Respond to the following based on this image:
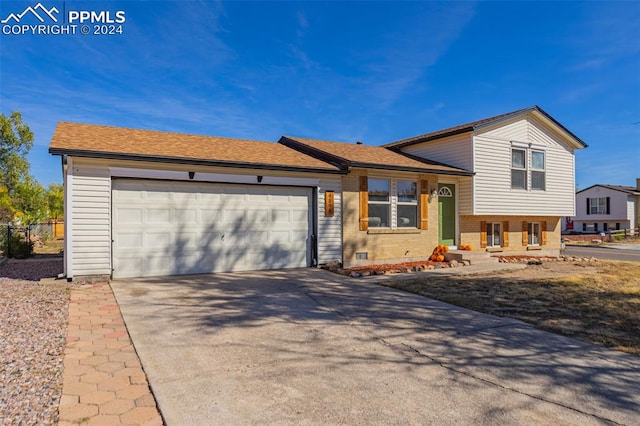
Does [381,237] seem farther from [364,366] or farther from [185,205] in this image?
[364,366]

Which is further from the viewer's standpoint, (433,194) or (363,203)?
(433,194)

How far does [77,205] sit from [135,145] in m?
2.00

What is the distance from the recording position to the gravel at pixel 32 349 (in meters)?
3.04

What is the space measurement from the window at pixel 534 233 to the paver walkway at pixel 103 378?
15688 millimetres

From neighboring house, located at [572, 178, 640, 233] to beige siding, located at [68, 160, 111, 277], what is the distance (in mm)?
44359

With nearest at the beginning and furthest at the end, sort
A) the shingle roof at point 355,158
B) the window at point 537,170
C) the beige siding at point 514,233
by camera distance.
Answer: the shingle roof at point 355,158 → the beige siding at point 514,233 → the window at point 537,170

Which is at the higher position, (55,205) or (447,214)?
(55,205)

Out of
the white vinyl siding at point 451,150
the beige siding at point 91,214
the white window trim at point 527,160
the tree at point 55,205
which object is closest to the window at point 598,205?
the white window trim at point 527,160

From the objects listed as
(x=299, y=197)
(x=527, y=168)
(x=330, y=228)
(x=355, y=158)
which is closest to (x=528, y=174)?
(x=527, y=168)

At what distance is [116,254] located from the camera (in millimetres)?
8742

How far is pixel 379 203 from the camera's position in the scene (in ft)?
39.9

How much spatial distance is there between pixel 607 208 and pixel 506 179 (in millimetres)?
33493

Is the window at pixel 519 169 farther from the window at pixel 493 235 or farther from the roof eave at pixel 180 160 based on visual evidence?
the roof eave at pixel 180 160

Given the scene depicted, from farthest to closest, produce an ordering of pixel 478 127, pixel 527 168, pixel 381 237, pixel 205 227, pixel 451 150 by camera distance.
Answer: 1. pixel 527 168
2. pixel 451 150
3. pixel 478 127
4. pixel 381 237
5. pixel 205 227
